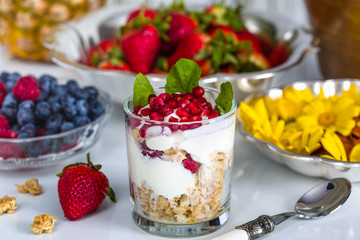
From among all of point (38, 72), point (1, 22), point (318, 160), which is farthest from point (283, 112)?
point (1, 22)

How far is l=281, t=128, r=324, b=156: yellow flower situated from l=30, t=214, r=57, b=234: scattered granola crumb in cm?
33

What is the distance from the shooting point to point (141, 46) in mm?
909

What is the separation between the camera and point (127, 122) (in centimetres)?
57

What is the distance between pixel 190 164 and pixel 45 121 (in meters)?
0.30

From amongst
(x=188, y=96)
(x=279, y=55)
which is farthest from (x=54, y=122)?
(x=279, y=55)

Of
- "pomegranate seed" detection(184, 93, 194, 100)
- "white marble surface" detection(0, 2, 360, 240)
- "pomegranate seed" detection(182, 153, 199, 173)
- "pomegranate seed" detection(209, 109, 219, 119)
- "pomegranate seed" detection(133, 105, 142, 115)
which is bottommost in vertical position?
"white marble surface" detection(0, 2, 360, 240)

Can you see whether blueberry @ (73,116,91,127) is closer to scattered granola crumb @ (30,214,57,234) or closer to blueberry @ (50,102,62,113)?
blueberry @ (50,102,62,113)

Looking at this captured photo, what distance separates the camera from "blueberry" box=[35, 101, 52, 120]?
75 centimetres

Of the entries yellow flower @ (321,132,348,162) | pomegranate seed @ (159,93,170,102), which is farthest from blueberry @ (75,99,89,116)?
yellow flower @ (321,132,348,162)

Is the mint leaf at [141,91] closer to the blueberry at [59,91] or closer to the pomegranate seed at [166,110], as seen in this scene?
the pomegranate seed at [166,110]

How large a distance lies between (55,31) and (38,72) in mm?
166

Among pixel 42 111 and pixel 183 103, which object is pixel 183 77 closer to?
pixel 183 103

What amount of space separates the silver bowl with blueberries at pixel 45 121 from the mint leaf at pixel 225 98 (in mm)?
239

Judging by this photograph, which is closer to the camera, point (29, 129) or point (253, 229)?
point (253, 229)
